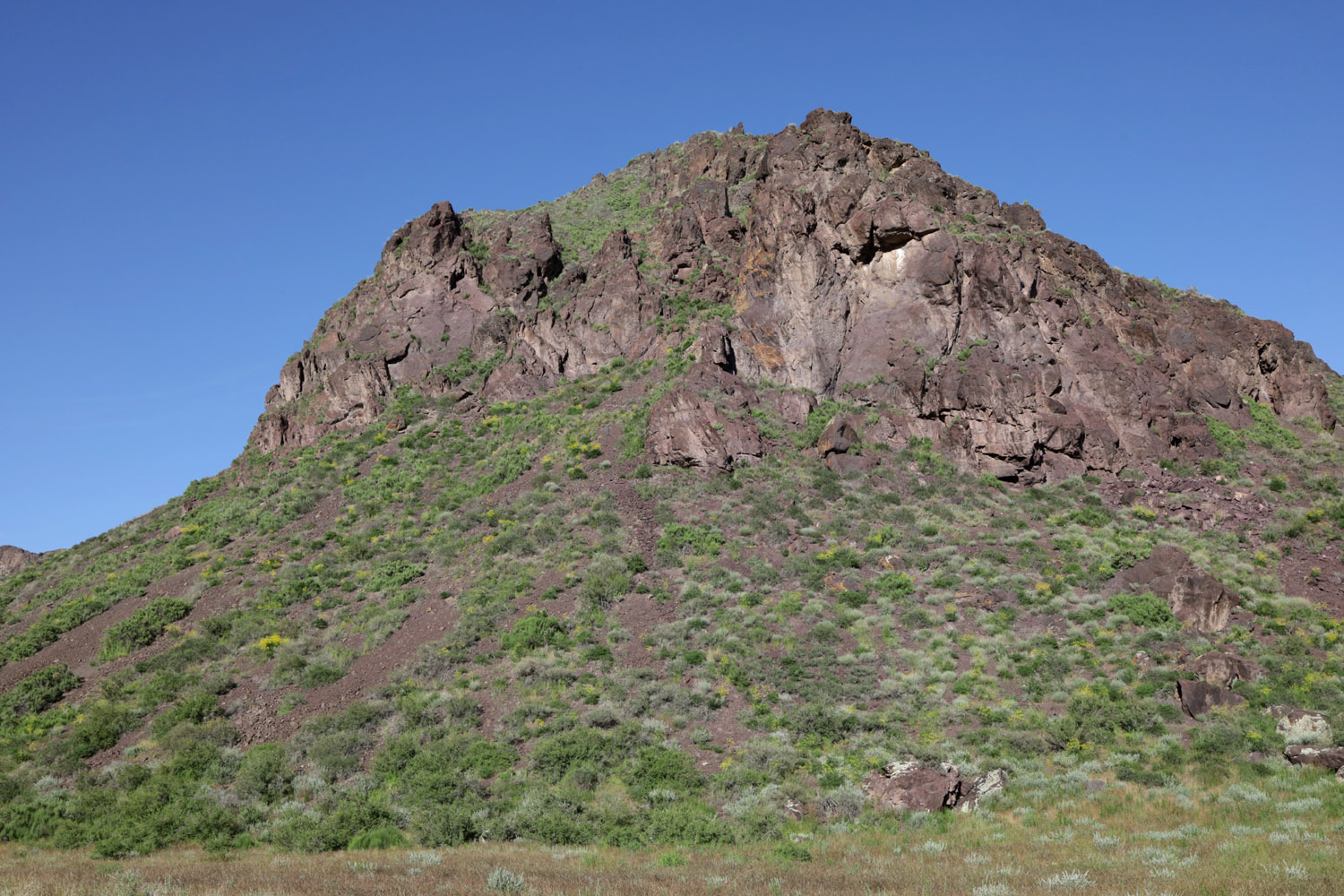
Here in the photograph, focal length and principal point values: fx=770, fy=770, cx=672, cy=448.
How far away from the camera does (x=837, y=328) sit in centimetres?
4550

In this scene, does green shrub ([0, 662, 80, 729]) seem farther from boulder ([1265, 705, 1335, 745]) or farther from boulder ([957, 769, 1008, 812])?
Result: boulder ([1265, 705, 1335, 745])

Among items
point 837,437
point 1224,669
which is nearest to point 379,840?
point 1224,669

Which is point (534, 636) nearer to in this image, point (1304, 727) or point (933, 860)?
point (933, 860)

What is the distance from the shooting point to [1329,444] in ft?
142

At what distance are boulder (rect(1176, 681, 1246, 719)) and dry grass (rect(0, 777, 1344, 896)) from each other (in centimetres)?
480

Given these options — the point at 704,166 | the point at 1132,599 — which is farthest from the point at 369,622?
the point at 704,166

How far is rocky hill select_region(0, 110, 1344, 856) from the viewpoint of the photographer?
22.2 meters

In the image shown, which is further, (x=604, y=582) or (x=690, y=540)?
(x=690, y=540)

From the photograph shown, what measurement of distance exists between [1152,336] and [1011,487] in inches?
649

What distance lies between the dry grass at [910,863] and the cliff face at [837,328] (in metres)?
22.6

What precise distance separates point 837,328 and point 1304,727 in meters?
29.2

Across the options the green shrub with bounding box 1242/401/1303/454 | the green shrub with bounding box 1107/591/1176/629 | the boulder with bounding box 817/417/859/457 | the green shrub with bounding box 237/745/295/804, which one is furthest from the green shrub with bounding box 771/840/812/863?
the green shrub with bounding box 1242/401/1303/454

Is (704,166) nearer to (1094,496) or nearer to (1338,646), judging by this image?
(1094,496)

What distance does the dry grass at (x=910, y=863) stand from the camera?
12914 mm
